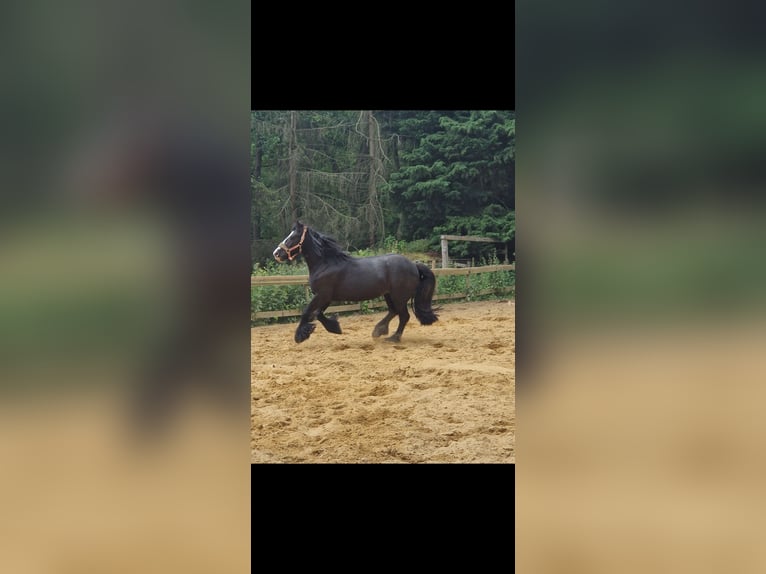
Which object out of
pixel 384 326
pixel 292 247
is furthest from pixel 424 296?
pixel 292 247

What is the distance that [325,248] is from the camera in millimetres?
7672

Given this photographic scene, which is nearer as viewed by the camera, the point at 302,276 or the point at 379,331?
the point at 379,331

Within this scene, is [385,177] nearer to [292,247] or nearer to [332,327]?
[292,247]

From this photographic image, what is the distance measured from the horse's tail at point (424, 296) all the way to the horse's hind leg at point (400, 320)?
138 millimetres

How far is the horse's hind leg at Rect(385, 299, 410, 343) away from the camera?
315 inches

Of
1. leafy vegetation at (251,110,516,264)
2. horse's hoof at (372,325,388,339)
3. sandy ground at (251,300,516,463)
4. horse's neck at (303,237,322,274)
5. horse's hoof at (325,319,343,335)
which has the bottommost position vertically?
sandy ground at (251,300,516,463)
